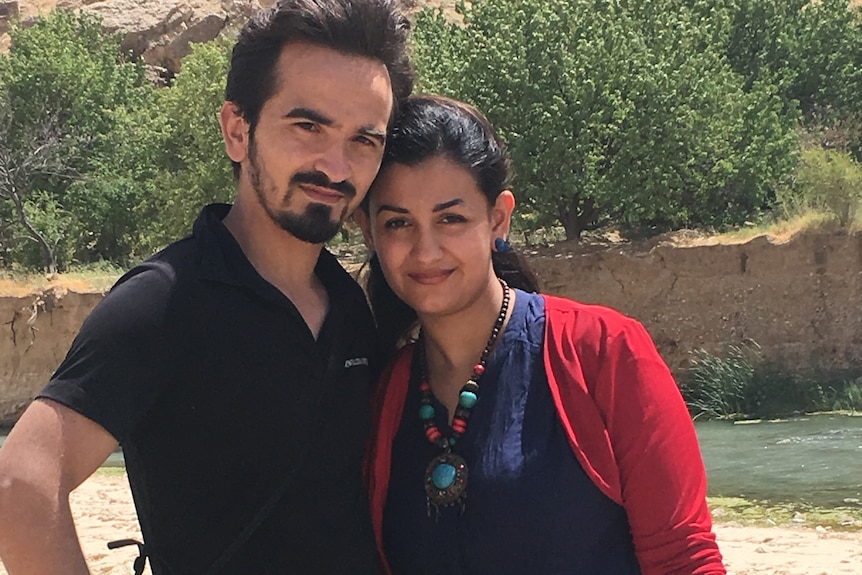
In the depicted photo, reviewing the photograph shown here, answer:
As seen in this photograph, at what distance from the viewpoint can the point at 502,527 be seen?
1.96 metres

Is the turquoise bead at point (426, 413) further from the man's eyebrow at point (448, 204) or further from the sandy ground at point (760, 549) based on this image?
the sandy ground at point (760, 549)

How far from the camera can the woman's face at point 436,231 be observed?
2.12m

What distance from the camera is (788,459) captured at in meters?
11.5

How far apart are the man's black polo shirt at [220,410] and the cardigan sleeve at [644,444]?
0.47m

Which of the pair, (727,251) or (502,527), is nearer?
(502,527)

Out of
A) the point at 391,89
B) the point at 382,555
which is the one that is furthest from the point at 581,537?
the point at 391,89

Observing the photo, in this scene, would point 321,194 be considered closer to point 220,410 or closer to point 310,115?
point 310,115

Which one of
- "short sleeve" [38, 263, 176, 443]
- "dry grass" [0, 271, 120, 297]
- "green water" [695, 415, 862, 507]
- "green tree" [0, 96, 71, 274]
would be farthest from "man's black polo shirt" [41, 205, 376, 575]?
"green tree" [0, 96, 71, 274]

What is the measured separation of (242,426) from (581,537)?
0.68 meters

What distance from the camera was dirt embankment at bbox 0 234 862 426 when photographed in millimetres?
17234

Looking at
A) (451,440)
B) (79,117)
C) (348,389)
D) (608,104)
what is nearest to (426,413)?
(451,440)

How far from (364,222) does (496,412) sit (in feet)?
1.79

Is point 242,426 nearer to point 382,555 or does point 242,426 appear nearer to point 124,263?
point 382,555

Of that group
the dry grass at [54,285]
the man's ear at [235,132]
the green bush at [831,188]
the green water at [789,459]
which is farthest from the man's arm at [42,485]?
the dry grass at [54,285]
